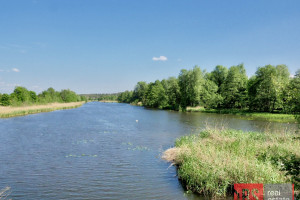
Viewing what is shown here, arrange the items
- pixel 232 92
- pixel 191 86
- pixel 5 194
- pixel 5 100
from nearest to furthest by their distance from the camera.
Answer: pixel 5 194 < pixel 5 100 < pixel 232 92 < pixel 191 86

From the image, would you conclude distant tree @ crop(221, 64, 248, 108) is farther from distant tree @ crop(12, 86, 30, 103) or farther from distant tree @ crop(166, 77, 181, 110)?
distant tree @ crop(12, 86, 30, 103)

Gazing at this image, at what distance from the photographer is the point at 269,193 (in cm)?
877

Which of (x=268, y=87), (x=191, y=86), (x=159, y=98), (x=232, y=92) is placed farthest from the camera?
(x=159, y=98)

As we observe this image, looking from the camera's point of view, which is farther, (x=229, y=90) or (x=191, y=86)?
(x=191, y=86)

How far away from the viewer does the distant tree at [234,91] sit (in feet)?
205

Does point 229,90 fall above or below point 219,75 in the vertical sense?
below

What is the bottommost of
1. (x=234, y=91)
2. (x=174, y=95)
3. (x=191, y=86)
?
(x=174, y=95)

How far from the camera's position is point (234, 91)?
63.5m

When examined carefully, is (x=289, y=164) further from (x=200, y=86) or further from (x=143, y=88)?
(x=143, y=88)

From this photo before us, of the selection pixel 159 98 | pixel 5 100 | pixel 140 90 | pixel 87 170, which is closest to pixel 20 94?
pixel 5 100

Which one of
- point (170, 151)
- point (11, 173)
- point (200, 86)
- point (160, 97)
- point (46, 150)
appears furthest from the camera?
point (160, 97)

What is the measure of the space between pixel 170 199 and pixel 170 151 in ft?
22.4

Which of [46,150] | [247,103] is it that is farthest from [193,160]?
[247,103]

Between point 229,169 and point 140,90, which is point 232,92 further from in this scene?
point 140,90
